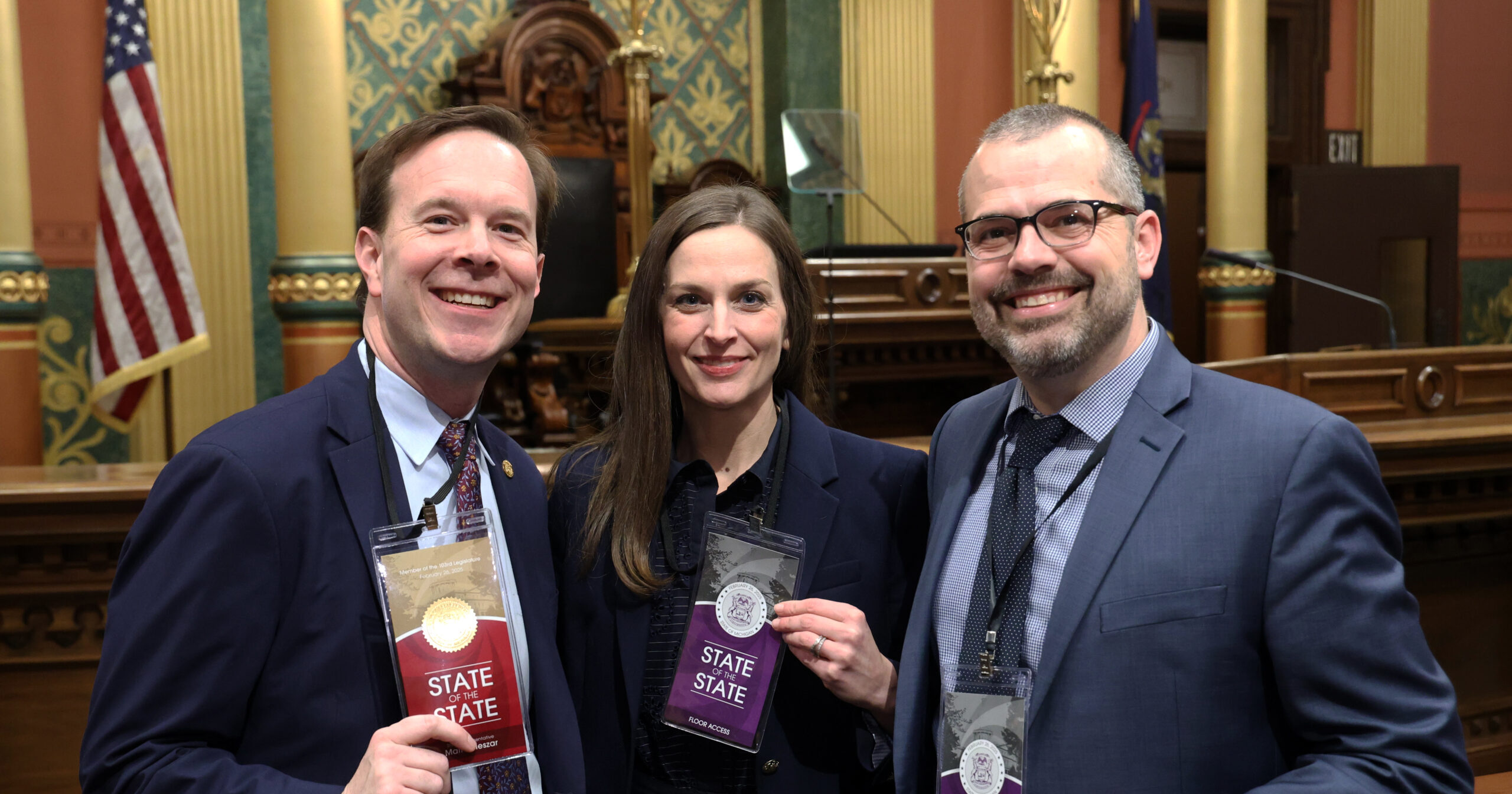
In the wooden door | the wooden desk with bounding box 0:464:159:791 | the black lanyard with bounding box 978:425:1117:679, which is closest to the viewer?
the black lanyard with bounding box 978:425:1117:679

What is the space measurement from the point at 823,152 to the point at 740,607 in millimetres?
3274

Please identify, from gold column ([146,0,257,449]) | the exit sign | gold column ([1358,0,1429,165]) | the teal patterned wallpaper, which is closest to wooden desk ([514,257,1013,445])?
gold column ([146,0,257,449])

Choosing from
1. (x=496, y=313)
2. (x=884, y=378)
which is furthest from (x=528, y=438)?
(x=496, y=313)

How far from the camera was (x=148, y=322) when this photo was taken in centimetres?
448

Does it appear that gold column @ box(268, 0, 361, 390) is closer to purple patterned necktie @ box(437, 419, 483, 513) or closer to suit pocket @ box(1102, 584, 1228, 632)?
purple patterned necktie @ box(437, 419, 483, 513)

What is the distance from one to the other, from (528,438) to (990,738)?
3.49 metres

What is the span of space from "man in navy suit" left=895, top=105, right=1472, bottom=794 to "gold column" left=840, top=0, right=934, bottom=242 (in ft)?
18.7

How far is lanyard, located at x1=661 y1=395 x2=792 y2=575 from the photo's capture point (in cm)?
167

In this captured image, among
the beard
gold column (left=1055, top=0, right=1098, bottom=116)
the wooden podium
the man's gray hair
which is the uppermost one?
gold column (left=1055, top=0, right=1098, bottom=116)

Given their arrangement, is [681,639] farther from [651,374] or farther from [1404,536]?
[1404,536]

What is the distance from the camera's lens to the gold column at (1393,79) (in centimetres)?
855

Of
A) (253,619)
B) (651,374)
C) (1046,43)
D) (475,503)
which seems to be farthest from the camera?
(1046,43)

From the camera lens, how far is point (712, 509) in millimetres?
1727

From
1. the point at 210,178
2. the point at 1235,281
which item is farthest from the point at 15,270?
the point at 1235,281
